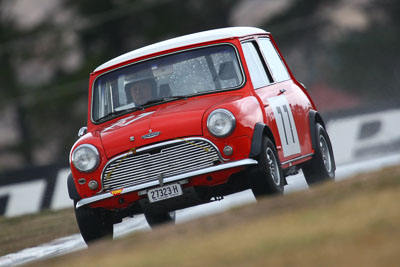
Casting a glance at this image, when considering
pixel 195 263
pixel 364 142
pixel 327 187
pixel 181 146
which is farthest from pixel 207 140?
pixel 364 142

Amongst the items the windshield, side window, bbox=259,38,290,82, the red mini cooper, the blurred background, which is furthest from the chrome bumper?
the blurred background

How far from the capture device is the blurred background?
5006 centimetres

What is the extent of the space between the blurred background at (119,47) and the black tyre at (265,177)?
37383 millimetres

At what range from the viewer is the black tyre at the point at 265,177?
9.09 metres

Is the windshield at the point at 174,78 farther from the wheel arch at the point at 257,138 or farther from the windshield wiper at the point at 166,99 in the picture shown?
the wheel arch at the point at 257,138

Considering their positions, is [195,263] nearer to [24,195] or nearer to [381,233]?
[381,233]

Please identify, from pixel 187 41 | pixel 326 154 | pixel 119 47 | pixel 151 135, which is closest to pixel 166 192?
pixel 151 135

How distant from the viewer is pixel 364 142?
1884cm

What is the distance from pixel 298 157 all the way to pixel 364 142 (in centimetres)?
846

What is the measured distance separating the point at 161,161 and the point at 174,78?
129cm

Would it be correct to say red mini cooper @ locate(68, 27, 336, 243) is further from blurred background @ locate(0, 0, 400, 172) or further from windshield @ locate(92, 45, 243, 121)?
blurred background @ locate(0, 0, 400, 172)

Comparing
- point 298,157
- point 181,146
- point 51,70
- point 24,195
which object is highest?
point 181,146

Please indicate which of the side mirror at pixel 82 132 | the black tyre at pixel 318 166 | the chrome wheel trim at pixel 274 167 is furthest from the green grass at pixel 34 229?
the chrome wheel trim at pixel 274 167

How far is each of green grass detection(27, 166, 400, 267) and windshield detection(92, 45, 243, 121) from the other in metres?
2.45
